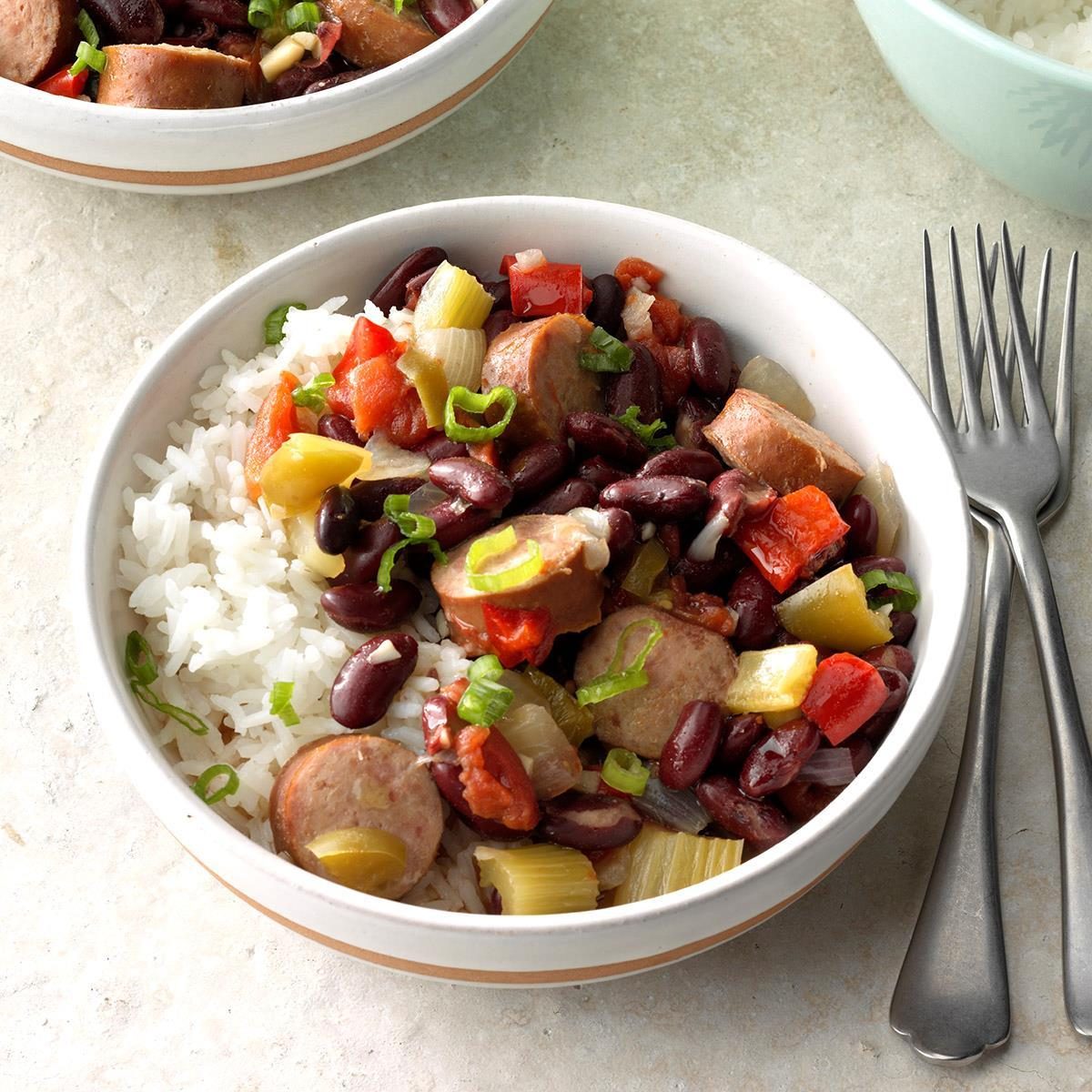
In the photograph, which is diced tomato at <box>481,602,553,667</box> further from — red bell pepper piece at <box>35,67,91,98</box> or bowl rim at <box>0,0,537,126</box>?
red bell pepper piece at <box>35,67,91,98</box>

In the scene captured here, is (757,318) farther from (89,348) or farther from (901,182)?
(89,348)

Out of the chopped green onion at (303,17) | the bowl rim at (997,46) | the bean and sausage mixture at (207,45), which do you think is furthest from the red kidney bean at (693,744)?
the chopped green onion at (303,17)

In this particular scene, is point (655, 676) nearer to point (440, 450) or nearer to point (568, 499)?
point (568, 499)

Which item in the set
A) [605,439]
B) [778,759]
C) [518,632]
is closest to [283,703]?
[518,632]

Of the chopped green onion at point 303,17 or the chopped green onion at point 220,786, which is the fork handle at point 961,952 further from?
the chopped green onion at point 303,17

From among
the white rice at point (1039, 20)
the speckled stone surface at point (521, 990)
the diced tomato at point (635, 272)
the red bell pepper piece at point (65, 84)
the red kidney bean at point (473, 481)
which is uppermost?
the white rice at point (1039, 20)

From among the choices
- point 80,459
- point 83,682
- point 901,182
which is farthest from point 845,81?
point 83,682

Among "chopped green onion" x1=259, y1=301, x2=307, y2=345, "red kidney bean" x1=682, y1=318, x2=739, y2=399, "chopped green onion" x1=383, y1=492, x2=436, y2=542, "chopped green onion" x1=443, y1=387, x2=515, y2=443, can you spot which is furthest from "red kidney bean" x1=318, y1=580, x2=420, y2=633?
"red kidney bean" x1=682, y1=318, x2=739, y2=399
